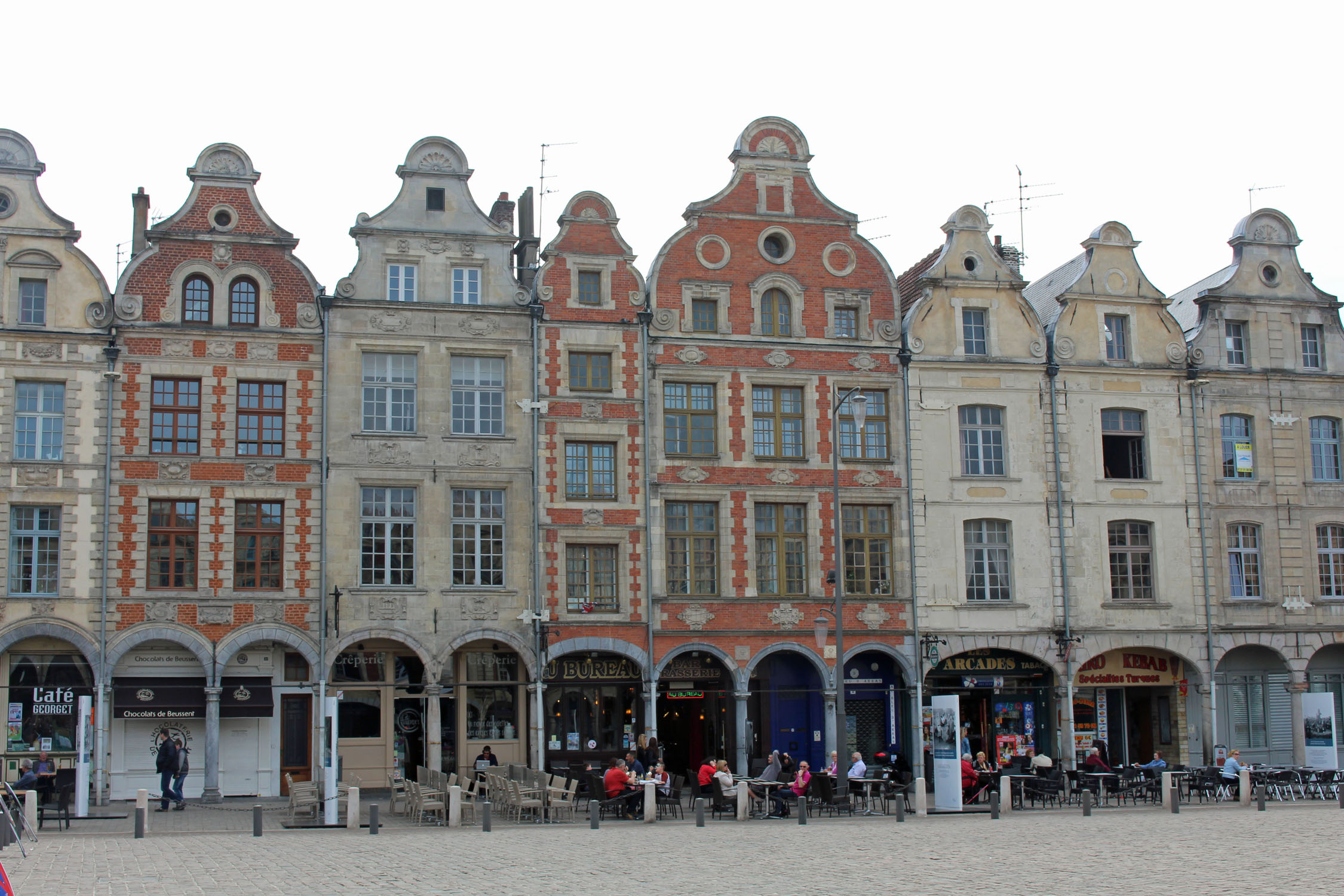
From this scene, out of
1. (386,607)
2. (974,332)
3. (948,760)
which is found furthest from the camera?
(974,332)

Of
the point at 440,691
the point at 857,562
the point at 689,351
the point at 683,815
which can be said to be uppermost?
the point at 689,351

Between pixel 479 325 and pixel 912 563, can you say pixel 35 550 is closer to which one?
pixel 479 325

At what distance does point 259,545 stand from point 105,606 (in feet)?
10.0

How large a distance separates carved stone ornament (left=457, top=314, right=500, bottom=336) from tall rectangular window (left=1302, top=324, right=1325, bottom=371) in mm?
18991

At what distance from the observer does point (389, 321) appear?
31.2 m

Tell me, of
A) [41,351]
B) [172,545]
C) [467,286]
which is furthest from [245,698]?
[467,286]

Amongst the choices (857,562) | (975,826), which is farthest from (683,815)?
(857,562)

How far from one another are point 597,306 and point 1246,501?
15.5 metres

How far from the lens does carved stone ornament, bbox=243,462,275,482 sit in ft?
98.9

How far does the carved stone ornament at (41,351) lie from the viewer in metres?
29.4

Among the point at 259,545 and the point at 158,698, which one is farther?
the point at 259,545

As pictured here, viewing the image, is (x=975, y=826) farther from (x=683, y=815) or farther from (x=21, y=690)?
(x=21, y=690)

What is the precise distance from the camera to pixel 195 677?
29.8 m

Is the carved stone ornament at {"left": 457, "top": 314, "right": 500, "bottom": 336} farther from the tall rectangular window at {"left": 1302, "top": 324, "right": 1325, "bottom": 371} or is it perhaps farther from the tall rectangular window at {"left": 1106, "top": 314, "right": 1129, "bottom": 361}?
the tall rectangular window at {"left": 1302, "top": 324, "right": 1325, "bottom": 371}
